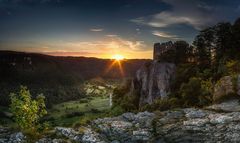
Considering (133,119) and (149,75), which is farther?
(149,75)

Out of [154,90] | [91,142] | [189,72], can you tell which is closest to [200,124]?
[91,142]

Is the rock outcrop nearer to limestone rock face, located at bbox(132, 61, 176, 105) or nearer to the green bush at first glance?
limestone rock face, located at bbox(132, 61, 176, 105)

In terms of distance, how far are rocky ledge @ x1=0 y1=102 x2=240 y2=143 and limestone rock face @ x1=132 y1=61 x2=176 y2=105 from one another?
70.4 m

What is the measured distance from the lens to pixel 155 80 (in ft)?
381

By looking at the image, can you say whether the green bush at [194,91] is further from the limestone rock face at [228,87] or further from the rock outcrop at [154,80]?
the limestone rock face at [228,87]

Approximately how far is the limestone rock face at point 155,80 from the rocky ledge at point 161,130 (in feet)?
231

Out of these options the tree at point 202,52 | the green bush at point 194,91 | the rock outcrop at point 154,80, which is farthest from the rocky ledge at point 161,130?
the tree at point 202,52

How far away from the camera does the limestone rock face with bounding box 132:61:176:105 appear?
110375 millimetres

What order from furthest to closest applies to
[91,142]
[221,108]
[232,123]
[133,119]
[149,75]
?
[149,75]
[221,108]
[133,119]
[232,123]
[91,142]

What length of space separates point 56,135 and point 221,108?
65.6 ft

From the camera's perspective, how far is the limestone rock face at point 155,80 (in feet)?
362

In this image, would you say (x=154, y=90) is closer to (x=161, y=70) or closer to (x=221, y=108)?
(x=161, y=70)

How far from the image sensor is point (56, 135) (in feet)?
103

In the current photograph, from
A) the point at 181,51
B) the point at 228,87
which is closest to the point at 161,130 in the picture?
the point at 228,87
